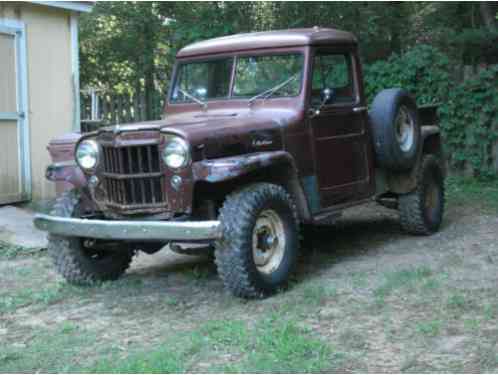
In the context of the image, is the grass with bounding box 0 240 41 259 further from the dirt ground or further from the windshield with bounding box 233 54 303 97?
the windshield with bounding box 233 54 303 97

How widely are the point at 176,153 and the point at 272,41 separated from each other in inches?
70.6

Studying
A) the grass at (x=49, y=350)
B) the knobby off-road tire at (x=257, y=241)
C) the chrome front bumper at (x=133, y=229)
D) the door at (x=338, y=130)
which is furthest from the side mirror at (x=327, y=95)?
the grass at (x=49, y=350)

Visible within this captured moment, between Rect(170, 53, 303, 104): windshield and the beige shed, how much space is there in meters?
3.25

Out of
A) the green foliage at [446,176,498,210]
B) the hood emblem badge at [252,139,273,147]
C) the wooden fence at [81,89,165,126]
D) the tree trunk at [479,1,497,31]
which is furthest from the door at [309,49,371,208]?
the tree trunk at [479,1,497,31]

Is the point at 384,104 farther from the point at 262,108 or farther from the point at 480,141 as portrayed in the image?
the point at 480,141

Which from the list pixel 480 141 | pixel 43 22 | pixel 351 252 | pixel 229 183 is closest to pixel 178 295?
pixel 229 183

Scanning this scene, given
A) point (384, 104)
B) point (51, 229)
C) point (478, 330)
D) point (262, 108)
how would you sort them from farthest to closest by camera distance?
point (384, 104) < point (262, 108) < point (51, 229) < point (478, 330)

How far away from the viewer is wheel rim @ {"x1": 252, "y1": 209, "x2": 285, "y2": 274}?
531 centimetres

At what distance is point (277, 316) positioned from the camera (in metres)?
4.75

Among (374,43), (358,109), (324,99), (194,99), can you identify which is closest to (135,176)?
(194,99)

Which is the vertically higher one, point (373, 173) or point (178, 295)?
point (373, 173)

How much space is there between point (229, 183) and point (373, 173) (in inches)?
76.3

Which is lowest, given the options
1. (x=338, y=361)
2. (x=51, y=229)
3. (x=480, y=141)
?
(x=338, y=361)

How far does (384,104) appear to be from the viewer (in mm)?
6715
